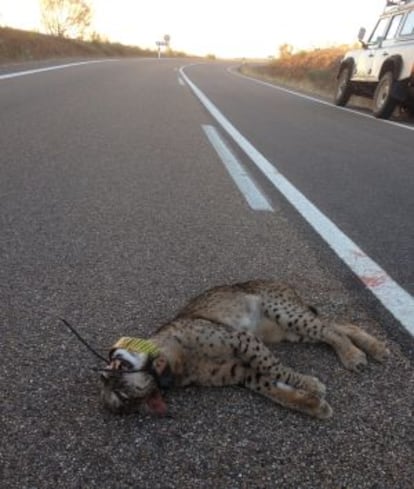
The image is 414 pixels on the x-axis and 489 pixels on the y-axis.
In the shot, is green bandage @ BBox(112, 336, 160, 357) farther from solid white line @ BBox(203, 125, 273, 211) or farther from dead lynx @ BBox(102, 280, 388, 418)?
solid white line @ BBox(203, 125, 273, 211)

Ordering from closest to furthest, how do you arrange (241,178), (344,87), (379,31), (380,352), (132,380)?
(132,380) → (380,352) → (241,178) → (379,31) → (344,87)

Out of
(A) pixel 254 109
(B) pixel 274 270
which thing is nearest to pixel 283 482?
(B) pixel 274 270

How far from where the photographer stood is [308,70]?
1155 inches

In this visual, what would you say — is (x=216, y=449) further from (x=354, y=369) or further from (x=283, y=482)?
(x=354, y=369)

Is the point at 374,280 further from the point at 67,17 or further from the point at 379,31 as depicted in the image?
the point at 67,17

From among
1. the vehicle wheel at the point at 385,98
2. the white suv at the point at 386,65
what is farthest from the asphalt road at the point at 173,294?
the vehicle wheel at the point at 385,98

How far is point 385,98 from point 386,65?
733mm

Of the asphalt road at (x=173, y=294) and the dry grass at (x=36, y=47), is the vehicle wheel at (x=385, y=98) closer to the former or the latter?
the asphalt road at (x=173, y=294)

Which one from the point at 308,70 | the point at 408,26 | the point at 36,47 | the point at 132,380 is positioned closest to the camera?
the point at 132,380

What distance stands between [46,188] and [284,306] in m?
3.09

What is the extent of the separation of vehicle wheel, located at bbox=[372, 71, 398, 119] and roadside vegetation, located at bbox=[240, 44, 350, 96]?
297 inches

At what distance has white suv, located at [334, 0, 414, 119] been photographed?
11977 millimetres

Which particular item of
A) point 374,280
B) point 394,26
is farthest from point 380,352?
point 394,26

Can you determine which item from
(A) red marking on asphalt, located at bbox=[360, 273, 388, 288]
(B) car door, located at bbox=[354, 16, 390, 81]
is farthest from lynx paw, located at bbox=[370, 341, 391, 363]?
(B) car door, located at bbox=[354, 16, 390, 81]
